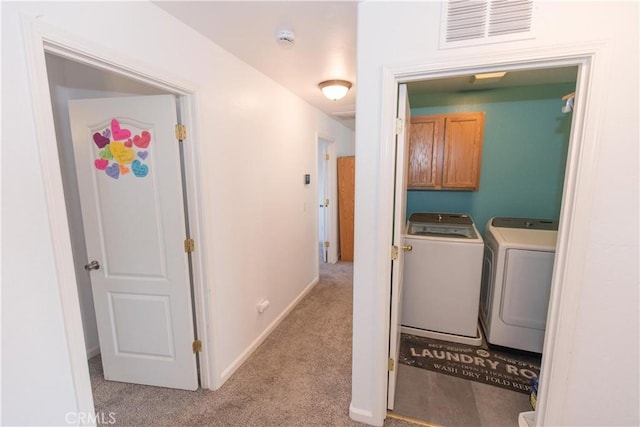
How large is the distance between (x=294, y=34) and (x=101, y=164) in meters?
1.45

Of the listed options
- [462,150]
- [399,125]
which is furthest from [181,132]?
[462,150]

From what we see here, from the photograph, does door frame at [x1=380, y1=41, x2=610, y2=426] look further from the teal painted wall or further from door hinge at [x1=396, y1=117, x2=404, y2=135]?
the teal painted wall

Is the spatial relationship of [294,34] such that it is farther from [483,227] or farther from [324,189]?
[324,189]

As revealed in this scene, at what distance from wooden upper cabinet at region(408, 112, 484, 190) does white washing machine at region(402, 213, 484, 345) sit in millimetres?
558

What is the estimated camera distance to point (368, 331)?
5.60 ft

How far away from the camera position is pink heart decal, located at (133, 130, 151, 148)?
1801 millimetres

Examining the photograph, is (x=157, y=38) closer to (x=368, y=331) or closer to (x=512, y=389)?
(x=368, y=331)

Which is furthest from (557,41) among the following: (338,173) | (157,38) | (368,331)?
(338,173)

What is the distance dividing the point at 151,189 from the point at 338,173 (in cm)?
316

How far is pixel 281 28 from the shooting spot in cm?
172

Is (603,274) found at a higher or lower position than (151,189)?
lower

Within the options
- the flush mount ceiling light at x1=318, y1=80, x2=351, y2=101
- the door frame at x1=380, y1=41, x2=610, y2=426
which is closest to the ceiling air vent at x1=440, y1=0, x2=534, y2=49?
the door frame at x1=380, y1=41, x2=610, y2=426

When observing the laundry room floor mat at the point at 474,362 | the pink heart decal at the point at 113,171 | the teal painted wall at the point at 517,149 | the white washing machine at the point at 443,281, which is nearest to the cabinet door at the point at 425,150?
the teal painted wall at the point at 517,149

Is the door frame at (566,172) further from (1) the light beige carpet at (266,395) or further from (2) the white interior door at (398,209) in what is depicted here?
(1) the light beige carpet at (266,395)
